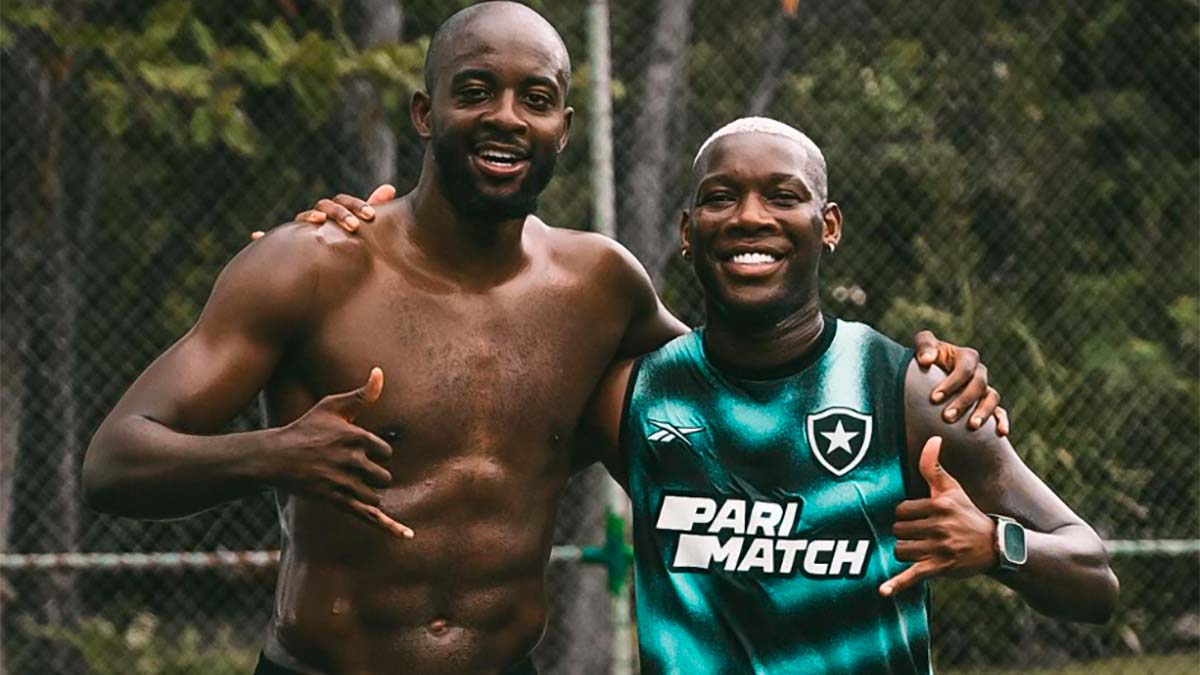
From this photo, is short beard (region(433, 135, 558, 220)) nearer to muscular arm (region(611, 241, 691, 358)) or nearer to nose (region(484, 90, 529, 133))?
nose (region(484, 90, 529, 133))

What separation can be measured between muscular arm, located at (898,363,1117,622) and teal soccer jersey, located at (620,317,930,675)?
0.04 metres

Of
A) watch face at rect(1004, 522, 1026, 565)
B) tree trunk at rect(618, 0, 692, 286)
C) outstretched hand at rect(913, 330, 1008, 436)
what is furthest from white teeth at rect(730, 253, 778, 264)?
tree trunk at rect(618, 0, 692, 286)

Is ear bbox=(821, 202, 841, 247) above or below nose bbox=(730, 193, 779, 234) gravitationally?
below

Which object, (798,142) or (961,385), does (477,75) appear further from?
(961,385)

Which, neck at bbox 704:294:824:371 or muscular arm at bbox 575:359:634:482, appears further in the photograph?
muscular arm at bbox 575:359:634:482

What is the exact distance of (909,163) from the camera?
8.07 m

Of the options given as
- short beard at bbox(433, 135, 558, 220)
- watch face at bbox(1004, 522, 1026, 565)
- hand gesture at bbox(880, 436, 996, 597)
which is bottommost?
watch face at bbox(1004, 522, 1026, 565)

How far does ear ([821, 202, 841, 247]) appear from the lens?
3613 mm

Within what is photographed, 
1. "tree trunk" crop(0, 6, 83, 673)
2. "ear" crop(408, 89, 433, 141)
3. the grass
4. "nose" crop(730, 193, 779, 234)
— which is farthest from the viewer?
the grass

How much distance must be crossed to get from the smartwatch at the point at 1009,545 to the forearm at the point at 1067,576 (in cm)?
2

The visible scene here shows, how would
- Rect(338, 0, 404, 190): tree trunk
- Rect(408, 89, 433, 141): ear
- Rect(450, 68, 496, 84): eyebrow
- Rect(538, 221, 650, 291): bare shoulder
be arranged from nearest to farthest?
Rect(450, 68, 496, 84): eyebrow < Rect(408, 89, 433, 141): ear < Rect(538, 221, 650, 291): bare shoulder < Rect(338, 0, 404, 190): tree trunk

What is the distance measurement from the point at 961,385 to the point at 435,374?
3.04ft

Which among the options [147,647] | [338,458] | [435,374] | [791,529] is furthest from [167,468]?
[147,647]

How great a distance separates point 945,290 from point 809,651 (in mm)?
4993
